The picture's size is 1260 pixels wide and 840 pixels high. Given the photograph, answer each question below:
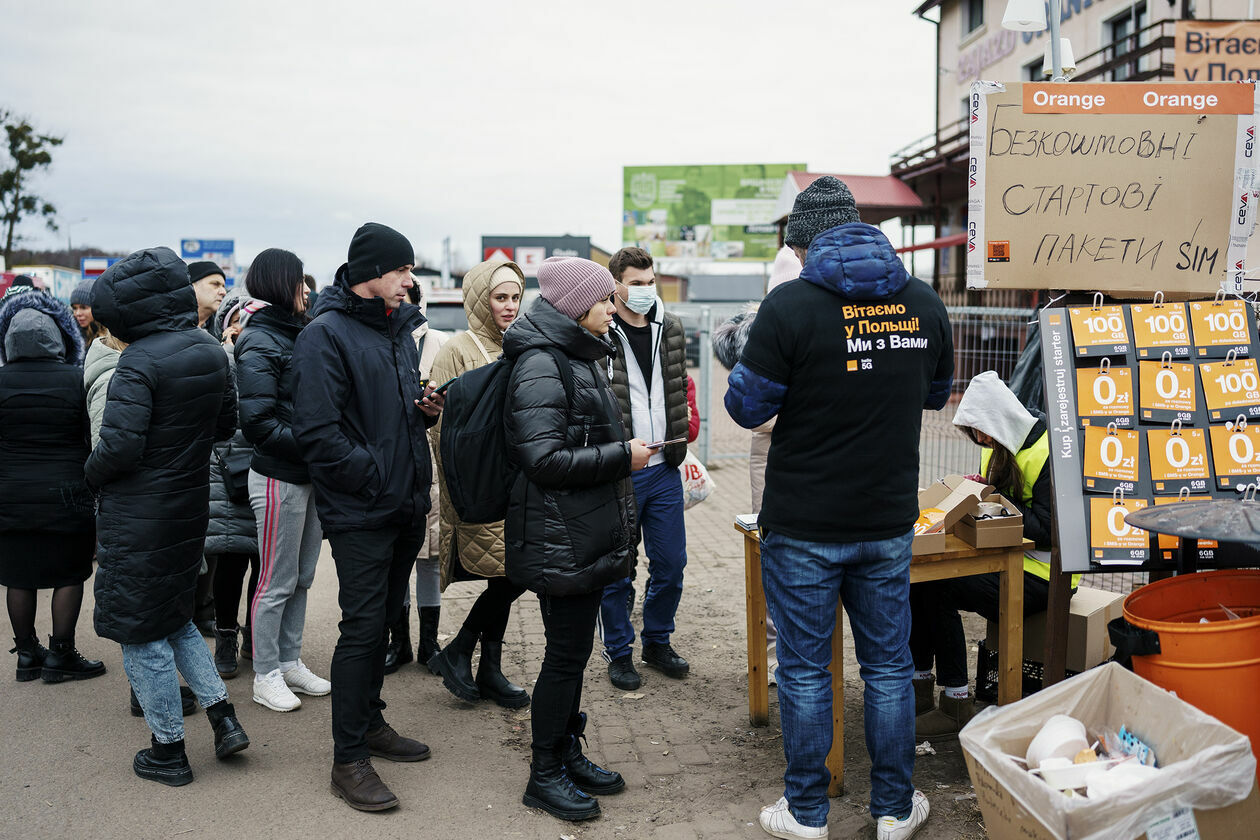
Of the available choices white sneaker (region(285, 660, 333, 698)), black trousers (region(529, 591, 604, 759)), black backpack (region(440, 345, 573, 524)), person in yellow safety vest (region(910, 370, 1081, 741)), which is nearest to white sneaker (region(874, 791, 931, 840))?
person in yellow safety vest (region(910, 370, 1081, 741))

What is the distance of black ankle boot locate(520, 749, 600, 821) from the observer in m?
3.47

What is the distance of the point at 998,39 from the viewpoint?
24.0 meters

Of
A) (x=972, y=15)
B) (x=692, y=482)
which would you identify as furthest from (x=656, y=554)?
(x=972, y=15)

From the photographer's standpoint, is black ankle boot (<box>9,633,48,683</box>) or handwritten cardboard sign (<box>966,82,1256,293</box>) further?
black ankle boot (<box>9,633,48,683</box>)

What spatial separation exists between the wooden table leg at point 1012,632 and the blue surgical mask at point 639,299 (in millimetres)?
2077

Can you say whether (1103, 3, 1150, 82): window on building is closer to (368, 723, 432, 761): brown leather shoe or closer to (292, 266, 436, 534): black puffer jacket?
(292, 266, 436, 534): black puffer jacket

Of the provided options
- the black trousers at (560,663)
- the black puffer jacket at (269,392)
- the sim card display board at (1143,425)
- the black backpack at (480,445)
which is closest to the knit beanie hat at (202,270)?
the black puffer jacket at (269,392)

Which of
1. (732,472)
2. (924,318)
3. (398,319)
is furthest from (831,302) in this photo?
(732,472)

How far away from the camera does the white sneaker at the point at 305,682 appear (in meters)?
4.70

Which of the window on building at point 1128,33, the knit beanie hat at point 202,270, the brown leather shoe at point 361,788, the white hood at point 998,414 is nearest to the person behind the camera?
the brown leather shoe at point 361,788

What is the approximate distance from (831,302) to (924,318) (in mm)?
320

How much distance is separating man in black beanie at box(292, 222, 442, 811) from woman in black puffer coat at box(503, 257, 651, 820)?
524mm

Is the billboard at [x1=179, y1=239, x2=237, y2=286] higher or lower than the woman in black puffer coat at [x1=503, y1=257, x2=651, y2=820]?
higher

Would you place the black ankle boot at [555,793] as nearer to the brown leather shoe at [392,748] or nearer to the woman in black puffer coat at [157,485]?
the brown leather shoe at [392,748]
